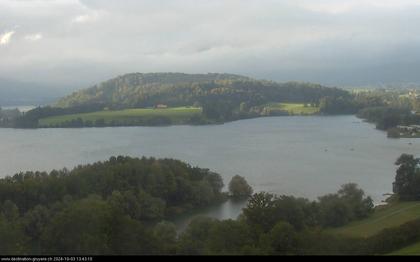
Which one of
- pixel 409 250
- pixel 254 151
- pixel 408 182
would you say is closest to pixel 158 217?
pixel 408 182

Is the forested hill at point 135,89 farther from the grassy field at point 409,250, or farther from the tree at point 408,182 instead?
the grassy field at point 409,250

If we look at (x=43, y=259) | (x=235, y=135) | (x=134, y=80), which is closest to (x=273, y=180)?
(x=43, y=259)

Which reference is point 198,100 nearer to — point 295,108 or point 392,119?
point 295,108

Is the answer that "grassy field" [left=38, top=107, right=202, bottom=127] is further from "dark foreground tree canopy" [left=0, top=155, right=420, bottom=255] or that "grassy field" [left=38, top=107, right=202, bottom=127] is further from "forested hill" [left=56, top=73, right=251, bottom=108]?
"dark foreground tree canopy" [left=0, top=155, right=420, bottom=255]

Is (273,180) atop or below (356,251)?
below

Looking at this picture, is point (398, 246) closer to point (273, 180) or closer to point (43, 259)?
point (43, 259)

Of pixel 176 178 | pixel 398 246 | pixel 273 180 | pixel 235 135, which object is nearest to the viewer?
pixel 398 246
